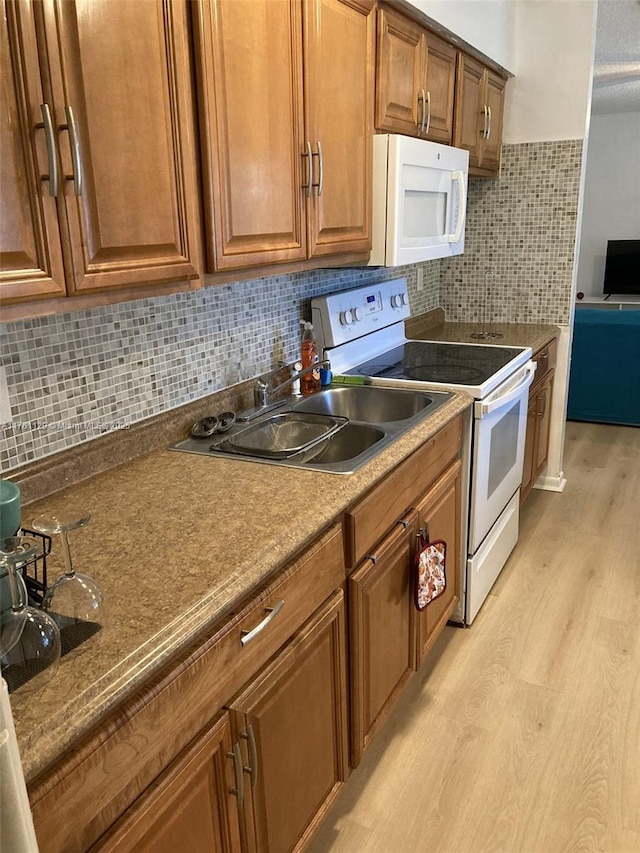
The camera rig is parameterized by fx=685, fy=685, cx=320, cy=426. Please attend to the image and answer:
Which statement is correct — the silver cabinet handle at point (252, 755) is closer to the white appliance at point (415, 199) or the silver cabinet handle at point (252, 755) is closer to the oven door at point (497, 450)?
the oven door at point (497, 450)

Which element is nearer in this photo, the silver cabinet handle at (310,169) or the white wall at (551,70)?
the silver cabinet handle at (310,169)

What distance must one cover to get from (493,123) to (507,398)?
1.51m

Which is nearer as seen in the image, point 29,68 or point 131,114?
point 29,68

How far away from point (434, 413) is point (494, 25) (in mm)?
1971

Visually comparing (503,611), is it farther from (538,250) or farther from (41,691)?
(41,691)

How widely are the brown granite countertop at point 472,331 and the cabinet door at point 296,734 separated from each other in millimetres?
1996

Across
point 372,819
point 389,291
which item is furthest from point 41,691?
point 389,291

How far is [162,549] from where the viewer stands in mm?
1243

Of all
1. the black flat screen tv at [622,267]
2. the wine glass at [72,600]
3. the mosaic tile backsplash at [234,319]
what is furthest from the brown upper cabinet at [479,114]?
the black flat screen tv at [622,267]

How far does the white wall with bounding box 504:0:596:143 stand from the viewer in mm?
3186

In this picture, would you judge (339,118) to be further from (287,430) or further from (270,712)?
(270,712)

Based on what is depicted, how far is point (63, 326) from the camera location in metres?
1.53

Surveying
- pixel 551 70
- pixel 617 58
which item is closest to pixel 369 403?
pixel 551 70

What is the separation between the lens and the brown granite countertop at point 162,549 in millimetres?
868
